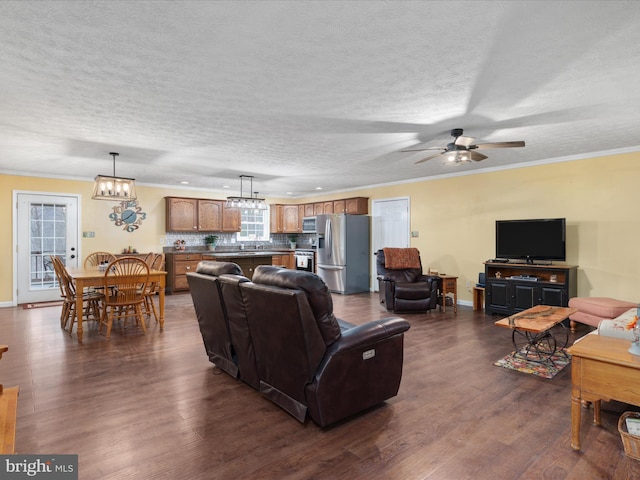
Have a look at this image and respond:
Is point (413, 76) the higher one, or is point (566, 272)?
point (413, 76)

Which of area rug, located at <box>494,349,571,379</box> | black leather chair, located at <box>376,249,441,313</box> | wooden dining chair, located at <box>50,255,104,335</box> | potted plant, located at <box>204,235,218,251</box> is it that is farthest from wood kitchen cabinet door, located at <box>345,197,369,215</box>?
wooden dining chair, located at <box>50,255,104,335</box>

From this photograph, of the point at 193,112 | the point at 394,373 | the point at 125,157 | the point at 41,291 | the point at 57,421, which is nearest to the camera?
the point at 57,421

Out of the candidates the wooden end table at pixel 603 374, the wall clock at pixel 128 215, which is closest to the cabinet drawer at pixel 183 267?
the wall clock at pixel 128 215

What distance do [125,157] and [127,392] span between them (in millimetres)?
3624

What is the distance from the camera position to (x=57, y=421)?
246 cm

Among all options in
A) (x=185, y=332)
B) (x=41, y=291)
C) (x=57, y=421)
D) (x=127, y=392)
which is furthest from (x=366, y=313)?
(x=41, y=291)

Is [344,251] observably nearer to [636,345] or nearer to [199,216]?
[199,216]

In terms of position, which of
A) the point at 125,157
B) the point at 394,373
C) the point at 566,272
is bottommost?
the point at 394,373

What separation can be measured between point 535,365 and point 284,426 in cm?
258

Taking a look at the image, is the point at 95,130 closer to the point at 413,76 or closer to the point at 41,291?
the point at 413,76

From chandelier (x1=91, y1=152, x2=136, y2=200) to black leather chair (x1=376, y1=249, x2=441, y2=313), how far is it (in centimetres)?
411

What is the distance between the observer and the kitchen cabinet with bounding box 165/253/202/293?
7.82 meters

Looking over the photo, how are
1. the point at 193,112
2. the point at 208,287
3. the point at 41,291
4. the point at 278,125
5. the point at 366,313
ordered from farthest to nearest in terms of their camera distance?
the point at 41,291, the point at 366,313, the point at 278,125, the point at 193,112, the point at 208,287

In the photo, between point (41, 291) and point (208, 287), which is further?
point (41, 291)
